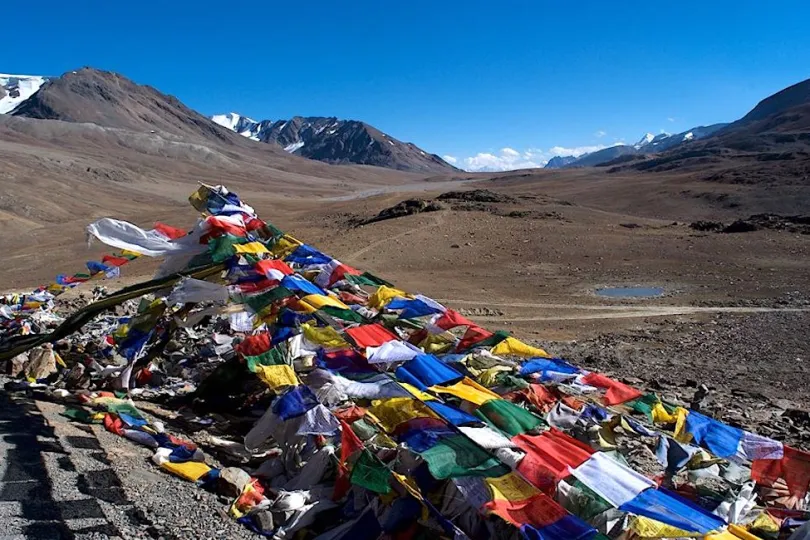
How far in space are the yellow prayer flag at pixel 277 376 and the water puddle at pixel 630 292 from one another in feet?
50.5

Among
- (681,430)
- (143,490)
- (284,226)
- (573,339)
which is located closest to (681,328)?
(573,339)

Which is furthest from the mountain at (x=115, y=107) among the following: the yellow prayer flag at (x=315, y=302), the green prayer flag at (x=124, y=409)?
→ the yellow prayer flag at (x=315, y=302)

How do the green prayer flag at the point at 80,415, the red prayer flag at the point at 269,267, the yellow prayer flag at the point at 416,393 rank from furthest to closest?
the red prayer flag at the point at 269,267, the green prayer flag at the point at 80,415, the yellow prayer flag at the point at 416,393

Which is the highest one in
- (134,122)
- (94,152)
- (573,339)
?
(134,122)

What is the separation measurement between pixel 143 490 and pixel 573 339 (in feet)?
37.4

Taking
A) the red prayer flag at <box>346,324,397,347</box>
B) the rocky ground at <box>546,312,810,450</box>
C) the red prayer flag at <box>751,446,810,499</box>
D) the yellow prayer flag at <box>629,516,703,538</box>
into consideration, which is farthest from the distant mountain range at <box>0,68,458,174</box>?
the yellow prayer flag at <box>629,516,703,538</box>

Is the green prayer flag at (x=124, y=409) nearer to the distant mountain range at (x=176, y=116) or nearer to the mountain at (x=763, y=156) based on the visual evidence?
the mountain at (x=763, y=156)

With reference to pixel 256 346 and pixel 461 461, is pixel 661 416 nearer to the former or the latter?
pixel 461 461

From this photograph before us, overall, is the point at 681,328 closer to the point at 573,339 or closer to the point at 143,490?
the point at 573,339

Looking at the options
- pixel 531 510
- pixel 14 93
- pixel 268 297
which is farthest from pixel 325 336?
pixel 14 93

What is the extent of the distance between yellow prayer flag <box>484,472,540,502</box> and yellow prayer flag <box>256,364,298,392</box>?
231 cm

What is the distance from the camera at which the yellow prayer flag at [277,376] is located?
5.85 m

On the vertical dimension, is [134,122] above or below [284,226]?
above

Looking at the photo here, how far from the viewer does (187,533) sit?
179 inches
